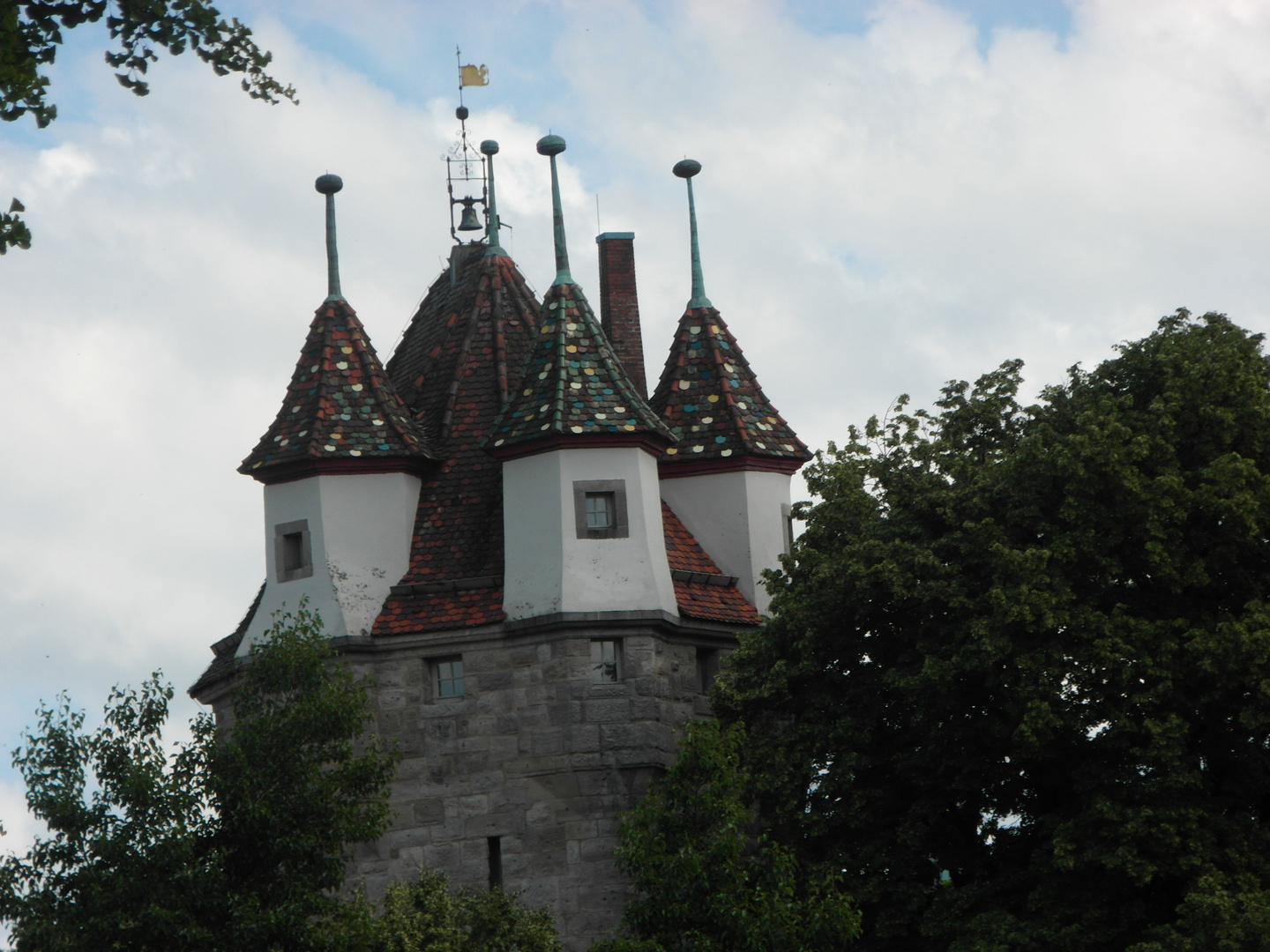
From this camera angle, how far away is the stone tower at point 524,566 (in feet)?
99.9

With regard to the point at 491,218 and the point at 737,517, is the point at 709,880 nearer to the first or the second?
the point at 737,517

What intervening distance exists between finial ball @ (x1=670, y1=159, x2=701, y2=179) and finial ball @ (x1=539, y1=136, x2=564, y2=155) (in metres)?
3.04

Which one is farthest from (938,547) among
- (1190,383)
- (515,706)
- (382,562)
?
(382,562)

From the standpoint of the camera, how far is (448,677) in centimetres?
3155

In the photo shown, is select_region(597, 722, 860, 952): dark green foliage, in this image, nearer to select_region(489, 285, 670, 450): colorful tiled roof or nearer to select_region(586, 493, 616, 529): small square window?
select_region(586, 493, 616, 529): small square window

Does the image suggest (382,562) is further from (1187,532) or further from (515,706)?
(1187,532)

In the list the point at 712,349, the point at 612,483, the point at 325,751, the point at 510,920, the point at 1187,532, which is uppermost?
the point at 712,349

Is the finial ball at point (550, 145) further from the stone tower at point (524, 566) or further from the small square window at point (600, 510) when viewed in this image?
the small square window at point (600, 510)

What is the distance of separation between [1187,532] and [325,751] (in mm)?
12170

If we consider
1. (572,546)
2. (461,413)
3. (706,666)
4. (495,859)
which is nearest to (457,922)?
(495,859)

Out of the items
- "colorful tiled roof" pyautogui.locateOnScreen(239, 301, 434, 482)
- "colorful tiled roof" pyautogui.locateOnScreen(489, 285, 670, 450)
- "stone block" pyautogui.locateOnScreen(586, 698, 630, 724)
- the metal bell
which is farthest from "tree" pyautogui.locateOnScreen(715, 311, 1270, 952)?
the metal bell

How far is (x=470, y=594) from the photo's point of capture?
3195 cm

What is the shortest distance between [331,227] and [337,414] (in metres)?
4.23

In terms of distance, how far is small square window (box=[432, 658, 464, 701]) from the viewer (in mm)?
31422
